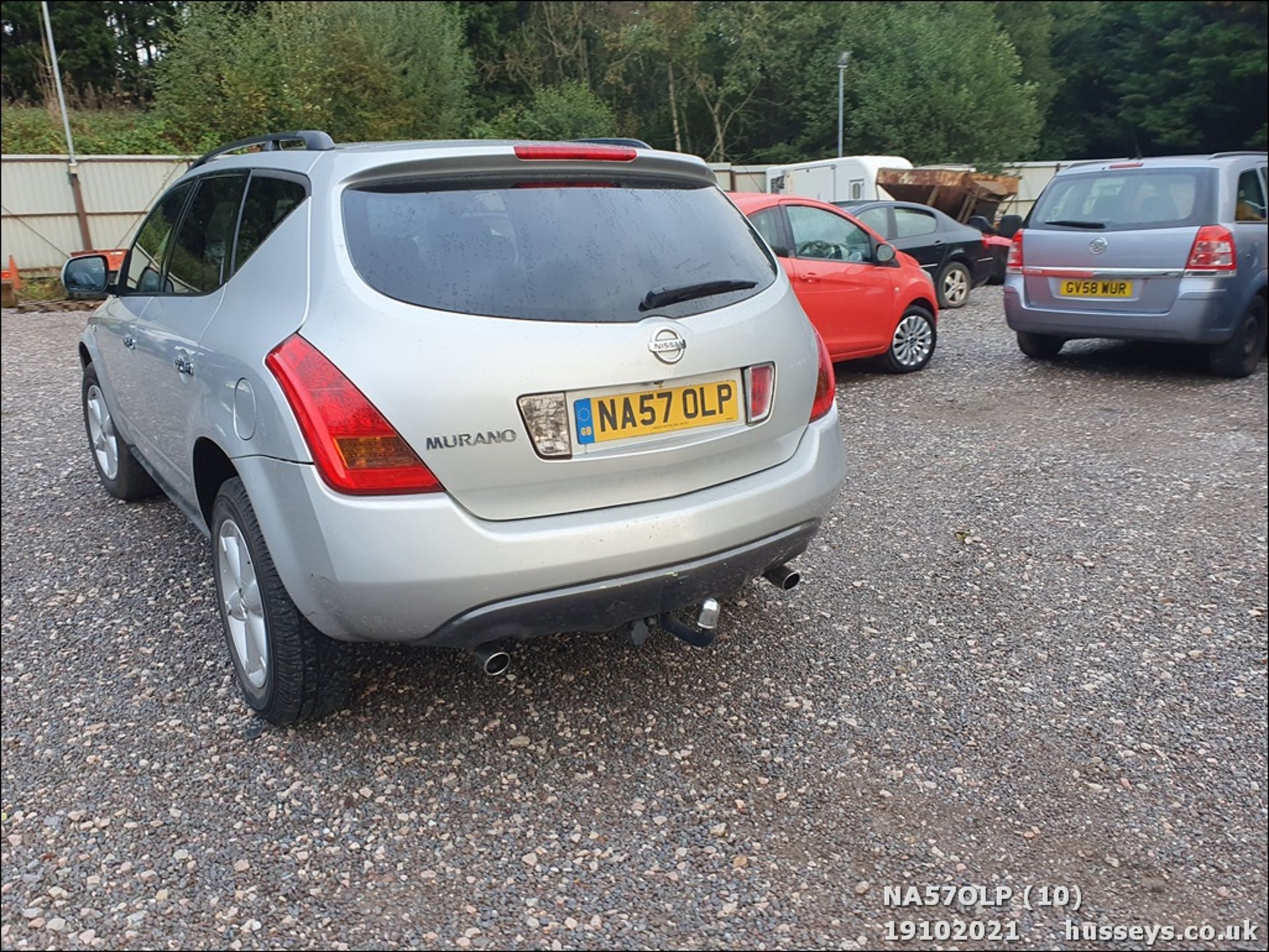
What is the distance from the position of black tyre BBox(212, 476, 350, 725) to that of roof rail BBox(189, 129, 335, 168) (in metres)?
1.12

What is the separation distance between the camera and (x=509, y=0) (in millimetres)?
34281

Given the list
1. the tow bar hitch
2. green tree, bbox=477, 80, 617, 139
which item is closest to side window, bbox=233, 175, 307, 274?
the tow bar hitch

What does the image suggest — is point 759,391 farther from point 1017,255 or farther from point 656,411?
point 1017,255

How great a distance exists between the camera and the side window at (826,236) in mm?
8133

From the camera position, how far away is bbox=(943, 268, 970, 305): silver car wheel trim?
42.5 feet

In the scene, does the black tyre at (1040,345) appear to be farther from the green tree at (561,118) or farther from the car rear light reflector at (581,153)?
the green tree at (561,118)

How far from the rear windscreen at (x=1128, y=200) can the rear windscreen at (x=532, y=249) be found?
20.0ft

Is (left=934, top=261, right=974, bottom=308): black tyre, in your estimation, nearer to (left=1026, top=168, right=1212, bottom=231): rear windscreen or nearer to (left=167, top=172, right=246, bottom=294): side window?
(left=1026, top=168, right=1212, bottom=231): rear windscreen

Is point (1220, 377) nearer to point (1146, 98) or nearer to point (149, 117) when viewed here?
point (149, 117)

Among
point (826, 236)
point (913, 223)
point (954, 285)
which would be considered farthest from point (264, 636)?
point (954, 285)

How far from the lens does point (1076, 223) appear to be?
8164 millimetres

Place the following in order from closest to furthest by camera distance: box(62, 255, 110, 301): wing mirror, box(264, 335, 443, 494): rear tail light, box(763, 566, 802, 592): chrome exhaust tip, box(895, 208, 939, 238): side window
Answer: box(264, 335, 443, 494): rear tail light → box(763, 566, 802, 592): chrome exhaust tip → box(62, 255, 110, 301): wing mirror → box(895, 208, 939, 238): side window

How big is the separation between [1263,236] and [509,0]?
31.5 metres

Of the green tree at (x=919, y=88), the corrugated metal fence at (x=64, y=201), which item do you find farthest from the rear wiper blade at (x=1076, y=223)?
the green tree at (x=919, y=88)
